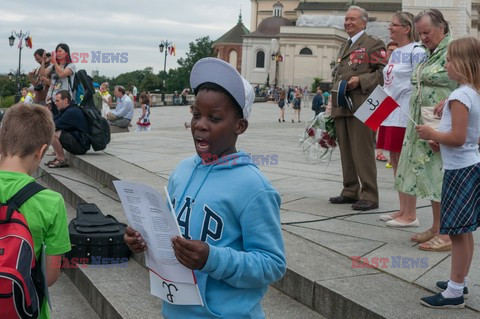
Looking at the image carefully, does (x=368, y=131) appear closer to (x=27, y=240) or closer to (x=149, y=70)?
Answer: (x=27, y=240)

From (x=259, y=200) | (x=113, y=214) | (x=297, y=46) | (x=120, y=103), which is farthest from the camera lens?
(x=297, y=46)

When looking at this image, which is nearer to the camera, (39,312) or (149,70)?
(39,312)

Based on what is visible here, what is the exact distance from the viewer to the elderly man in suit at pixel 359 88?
259 inches

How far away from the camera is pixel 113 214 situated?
21.6ft

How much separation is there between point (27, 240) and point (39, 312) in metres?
0.37

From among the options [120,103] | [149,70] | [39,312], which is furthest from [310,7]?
[39,312]

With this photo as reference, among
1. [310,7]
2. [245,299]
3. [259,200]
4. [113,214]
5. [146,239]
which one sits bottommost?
[113,214]

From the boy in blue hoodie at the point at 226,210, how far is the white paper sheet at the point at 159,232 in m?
0.06

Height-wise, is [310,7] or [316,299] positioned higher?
[310,7]

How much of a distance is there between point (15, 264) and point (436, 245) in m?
3.27

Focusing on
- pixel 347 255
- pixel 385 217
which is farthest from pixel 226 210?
pixel 385 217

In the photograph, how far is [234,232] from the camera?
232 centimetres

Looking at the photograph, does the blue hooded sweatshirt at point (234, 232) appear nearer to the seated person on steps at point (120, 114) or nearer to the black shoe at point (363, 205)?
the black shoe at point (363, 205)

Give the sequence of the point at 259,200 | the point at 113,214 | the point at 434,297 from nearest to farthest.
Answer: the point at 259,200
the point at 434,297
the point at 113,214
